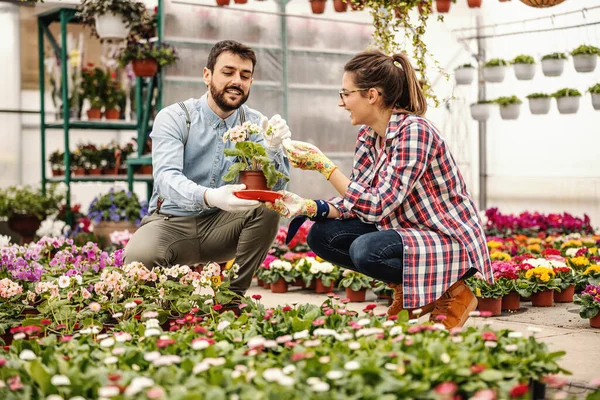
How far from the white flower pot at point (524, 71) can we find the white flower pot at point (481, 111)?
479 millimetres

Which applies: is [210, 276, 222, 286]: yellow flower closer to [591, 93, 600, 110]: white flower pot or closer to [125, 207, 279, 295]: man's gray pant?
[125, 207, 279, 295]: man's gray pant

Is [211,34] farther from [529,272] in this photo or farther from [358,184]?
[358,184]

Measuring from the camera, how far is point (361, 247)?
133 inches

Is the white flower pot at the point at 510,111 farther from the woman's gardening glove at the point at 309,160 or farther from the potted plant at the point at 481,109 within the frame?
the woman's gardening glove at the point at 309,160

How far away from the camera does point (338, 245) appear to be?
362 centimetres

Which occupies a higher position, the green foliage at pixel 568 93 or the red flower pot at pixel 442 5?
the red flower pot at pixel 442 5

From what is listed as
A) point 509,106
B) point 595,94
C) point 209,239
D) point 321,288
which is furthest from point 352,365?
point 509,106

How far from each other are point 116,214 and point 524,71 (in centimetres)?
448

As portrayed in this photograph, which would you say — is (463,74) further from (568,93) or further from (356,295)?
(356,295)

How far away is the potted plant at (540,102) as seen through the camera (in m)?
9.02

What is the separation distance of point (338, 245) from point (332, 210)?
0.49 feet

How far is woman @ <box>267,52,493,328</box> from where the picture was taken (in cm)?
334

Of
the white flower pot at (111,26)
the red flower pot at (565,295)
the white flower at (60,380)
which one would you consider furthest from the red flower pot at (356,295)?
the white flower pot at (111,26)

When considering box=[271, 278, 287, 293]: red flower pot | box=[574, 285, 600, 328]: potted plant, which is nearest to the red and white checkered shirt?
box=[574, 285, 600, 328]: potted plant
